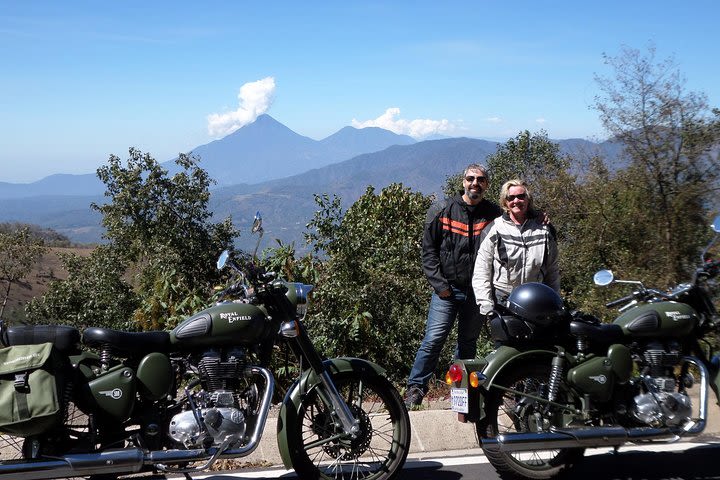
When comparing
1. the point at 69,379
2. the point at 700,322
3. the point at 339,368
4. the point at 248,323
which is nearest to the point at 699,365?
the point at 700,322

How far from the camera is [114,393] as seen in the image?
4.07m

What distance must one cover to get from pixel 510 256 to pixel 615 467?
1505mm

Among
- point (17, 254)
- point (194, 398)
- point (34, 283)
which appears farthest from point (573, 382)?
point (34, 283)

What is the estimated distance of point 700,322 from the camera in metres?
4.83

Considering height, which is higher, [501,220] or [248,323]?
[501,220]

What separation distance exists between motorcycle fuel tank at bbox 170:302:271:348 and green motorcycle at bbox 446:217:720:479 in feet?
4.04

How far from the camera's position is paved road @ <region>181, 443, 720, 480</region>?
15.3ft

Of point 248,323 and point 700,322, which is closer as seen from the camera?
point 248,323

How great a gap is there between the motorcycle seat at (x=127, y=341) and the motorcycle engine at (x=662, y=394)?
2859mm

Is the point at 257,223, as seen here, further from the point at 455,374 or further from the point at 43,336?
the point at 455,374

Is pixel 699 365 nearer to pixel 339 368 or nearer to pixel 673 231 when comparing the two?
pixel 339 368

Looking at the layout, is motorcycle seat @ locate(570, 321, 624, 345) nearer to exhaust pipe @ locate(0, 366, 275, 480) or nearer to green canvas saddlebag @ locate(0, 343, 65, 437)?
exhaust pipe @ locate(0, 366, 275, 480)

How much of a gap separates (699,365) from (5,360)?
13.3 feet

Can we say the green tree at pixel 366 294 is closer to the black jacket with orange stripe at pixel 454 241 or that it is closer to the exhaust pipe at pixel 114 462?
the black jacket with orange stripe at pixel 454 241
